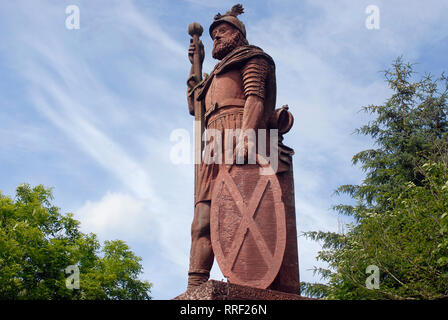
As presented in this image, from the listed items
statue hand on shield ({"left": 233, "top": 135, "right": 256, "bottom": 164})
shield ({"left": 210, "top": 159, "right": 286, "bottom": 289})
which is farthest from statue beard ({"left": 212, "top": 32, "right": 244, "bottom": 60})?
shield ({"left": 210, "top": 159, "right": 286, "bottom": 289})

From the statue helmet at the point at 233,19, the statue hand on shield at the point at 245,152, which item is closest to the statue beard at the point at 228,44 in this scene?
the statue helmet at the point at 233,19

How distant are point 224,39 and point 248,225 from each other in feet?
10.1

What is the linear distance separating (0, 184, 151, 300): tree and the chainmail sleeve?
1153 cm

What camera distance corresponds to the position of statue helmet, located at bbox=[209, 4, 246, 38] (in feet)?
27.6

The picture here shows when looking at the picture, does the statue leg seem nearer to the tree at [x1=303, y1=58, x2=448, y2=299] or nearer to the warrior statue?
the warrior statue

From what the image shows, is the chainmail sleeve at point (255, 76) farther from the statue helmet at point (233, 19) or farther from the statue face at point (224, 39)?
the statue helmet at point (233, 19)

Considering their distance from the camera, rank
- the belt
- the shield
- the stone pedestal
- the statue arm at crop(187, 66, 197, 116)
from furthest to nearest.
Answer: the statue arm at crop(187, 66, 197, 116)
the belt
the shield
the stone pedestal

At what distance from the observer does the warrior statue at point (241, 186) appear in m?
6.60

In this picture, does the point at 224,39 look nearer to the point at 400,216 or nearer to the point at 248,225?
the point at 248,225

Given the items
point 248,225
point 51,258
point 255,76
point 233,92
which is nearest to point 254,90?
point 255,76

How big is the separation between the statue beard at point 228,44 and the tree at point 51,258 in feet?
36.4
